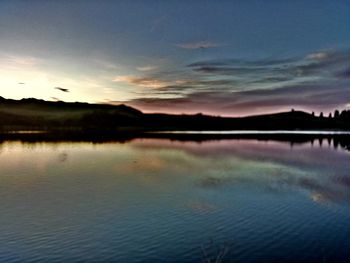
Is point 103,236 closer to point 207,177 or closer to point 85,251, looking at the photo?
point 85,251

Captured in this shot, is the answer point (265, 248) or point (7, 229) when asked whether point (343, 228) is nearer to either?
point (265, 248)

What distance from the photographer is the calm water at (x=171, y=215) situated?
73.1 feet

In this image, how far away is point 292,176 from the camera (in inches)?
2104

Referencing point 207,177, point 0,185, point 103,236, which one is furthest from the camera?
point 207,177

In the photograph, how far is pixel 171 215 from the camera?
3036cm

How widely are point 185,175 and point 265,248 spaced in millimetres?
30703

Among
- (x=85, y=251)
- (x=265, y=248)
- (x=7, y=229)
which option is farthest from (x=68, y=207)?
(x=265, y=248)

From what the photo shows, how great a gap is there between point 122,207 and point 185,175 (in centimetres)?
2134

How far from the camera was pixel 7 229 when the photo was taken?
25.8 metres

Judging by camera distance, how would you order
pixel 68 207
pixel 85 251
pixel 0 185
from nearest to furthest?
pixel 85 251 → pixel 68 207 → pixel 0 185

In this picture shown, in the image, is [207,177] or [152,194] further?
[207,177]

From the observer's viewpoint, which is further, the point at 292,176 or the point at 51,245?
the point at 292,176

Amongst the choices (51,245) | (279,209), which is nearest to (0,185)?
(51,245)

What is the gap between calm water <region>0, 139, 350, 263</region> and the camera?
22.3 metres
